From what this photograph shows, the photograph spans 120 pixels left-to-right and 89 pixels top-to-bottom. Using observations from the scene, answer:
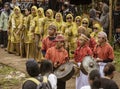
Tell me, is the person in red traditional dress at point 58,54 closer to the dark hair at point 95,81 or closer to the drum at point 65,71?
the drum at point 65,71

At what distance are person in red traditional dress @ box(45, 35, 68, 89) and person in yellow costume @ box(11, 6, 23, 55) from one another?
721 centimetres

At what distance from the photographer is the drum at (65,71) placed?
847 centimetres

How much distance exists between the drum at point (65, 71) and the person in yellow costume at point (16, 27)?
737cm

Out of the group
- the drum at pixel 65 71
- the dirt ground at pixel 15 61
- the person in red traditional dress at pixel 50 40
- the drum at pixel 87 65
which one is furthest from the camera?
the dirt ground at pixel 15 61

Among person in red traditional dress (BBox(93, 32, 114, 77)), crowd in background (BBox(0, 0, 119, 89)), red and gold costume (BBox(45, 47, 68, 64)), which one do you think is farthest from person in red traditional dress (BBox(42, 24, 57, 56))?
person in red traditional dress (BBox(93, 32, 114, 77))

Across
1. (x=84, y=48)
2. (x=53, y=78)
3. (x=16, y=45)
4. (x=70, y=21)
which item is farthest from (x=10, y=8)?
(x=53, y=78)

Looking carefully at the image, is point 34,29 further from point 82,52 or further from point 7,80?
point 82,52

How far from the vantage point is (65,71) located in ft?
28.1

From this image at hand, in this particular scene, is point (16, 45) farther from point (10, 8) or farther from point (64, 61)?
point (64, 61)

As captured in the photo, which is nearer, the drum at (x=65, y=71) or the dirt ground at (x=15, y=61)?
the drum at (x=65, y=71)

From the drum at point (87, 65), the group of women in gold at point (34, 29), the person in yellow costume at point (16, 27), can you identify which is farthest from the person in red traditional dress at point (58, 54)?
the person in yellow costume at point (16, 27)

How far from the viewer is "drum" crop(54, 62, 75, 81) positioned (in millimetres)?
8470

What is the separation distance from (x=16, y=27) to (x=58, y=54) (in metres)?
7.70

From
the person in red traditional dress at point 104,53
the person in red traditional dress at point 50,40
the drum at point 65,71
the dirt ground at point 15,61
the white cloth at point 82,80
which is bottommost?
the dirt ground at point 15,61
